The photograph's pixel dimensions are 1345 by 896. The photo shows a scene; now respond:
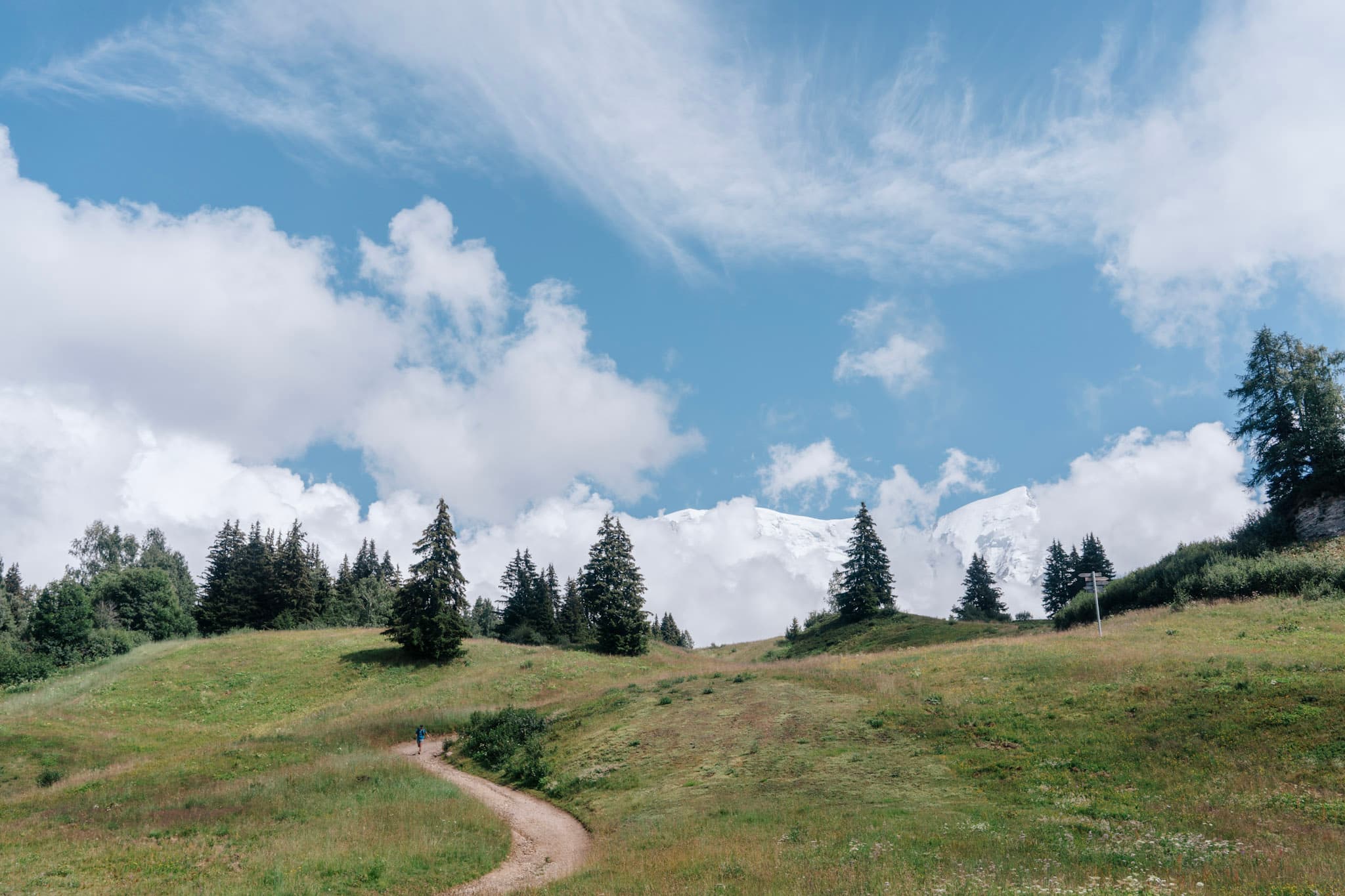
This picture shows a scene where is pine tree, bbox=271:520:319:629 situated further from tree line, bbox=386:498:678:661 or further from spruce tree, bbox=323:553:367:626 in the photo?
tree line, bbox=386:498:678:661

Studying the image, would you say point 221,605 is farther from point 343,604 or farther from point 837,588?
point 837,588

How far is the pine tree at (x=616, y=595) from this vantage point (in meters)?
73.6

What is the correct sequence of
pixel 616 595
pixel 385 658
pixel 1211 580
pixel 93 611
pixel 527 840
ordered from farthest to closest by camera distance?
1. pixel 93 611
2. pixel 616 595
3. pixel 385 658
4. pixel 1211 580
5. pixel 527 840

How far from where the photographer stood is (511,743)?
123 ft

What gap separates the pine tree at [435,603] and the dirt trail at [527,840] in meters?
30.9

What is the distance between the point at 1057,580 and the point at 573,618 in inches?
3025

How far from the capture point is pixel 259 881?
17.3 meters

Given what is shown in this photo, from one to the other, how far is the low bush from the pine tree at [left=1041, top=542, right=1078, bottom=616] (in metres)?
91.2

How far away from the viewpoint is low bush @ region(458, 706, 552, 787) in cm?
3275

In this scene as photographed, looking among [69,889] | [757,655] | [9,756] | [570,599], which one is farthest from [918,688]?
[570,599]

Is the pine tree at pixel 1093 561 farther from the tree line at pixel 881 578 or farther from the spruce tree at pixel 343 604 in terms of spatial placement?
the spruce tree at pixel 343 604

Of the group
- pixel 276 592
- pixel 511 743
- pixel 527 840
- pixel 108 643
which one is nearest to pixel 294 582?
pixel 276 592

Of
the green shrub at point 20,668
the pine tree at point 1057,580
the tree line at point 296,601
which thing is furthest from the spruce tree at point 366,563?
the pine tree at point 1057,580

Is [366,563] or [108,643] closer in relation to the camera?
[108,643]
